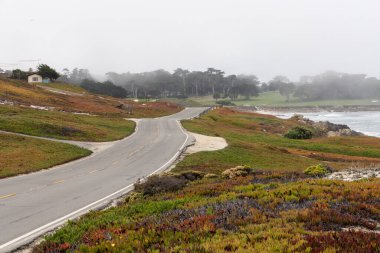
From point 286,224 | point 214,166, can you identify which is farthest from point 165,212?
point 214,166

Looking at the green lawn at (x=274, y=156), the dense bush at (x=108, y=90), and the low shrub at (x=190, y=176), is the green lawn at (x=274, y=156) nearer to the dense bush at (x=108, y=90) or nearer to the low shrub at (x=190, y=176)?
the low shrub at (x=190, y=176)

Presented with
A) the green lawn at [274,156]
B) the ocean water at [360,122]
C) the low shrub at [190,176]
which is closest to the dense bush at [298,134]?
the green lawn at [274,156]

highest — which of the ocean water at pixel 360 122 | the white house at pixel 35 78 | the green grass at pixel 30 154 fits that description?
the white house at pixel 35 78

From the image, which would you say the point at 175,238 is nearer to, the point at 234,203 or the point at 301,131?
the point at 234,203

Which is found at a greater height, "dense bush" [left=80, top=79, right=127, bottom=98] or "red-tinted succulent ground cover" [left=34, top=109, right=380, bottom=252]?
"dense bush" [left=80, top=79, right=127, bottom=98]

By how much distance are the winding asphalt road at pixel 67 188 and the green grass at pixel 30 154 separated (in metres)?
1.08

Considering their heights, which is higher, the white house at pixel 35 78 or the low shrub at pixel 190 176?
the white house at pixel 35 78

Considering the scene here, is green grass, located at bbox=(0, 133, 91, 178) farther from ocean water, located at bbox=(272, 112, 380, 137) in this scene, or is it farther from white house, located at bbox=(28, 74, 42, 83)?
white house, located at bbox=(28, 74, 42, 83)

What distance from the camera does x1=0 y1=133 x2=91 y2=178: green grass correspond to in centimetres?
2438

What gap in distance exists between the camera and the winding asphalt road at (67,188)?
467 inches

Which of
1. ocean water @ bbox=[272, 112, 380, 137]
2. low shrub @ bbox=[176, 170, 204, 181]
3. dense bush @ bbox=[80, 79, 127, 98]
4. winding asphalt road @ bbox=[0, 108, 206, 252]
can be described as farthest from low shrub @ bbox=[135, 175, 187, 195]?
dense bush @ bbox=[80, 79, 127, 98]

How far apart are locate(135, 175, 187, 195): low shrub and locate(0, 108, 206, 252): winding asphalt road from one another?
1830 mm

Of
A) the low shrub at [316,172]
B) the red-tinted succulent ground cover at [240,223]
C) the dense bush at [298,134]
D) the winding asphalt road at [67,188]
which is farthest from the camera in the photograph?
the dense bush at [298,134]

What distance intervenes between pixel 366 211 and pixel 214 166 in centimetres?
1752
